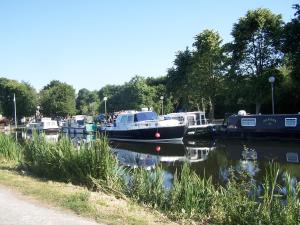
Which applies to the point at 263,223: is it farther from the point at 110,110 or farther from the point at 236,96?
the point at 110,110

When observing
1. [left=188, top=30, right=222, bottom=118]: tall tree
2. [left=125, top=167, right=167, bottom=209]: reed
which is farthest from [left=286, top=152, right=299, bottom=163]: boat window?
[left=188, top=30, right=222, bottom=118]: tall tree

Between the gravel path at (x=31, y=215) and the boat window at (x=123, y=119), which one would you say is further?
the boat window at (x=123, y=119)

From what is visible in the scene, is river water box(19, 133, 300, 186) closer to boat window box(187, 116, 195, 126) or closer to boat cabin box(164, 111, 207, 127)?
boat cabin box(164, 111, 207, 127)

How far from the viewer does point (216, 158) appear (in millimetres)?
24766

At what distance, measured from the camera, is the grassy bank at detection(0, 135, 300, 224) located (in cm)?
792

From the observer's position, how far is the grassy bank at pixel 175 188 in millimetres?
7922

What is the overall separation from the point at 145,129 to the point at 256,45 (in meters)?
13.7

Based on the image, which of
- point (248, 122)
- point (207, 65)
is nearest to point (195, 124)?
point (248, 122)

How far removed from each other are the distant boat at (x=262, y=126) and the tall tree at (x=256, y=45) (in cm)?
449

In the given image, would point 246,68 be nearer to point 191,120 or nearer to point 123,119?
point 191,120

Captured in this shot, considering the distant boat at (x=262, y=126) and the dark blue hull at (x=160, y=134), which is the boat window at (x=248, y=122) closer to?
the distant boat at (x=262, y=126)

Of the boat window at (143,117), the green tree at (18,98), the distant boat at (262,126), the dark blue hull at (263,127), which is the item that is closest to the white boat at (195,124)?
the dark blue hull at (263,127)

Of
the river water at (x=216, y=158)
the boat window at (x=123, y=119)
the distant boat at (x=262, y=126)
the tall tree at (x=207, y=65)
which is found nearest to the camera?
the river water at (x=216, y=158)

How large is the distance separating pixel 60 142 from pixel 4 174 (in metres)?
1.83
